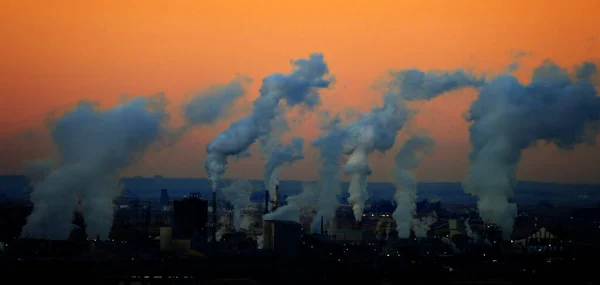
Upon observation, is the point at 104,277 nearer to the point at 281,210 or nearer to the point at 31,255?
the point at 31,255

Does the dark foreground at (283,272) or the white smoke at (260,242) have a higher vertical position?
the white smoke at (260,242)

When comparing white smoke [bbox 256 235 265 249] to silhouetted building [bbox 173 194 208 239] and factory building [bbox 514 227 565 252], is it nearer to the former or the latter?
silhouetted building [bbox 173 194 208 239]

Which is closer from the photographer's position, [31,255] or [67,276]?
[67,276]

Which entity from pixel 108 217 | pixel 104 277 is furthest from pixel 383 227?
pixel 104 277

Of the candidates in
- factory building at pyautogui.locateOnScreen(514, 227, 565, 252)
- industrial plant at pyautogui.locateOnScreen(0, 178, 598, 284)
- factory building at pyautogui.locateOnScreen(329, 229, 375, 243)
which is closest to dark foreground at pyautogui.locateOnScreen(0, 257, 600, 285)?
industrial plant at pyautogui.locateOnScreen(0, 178, 598, 284)

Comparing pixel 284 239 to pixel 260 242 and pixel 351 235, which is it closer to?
pixel 260 242

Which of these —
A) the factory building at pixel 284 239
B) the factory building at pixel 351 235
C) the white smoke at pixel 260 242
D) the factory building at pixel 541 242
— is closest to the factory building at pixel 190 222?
the white smoke at pixel 260 242

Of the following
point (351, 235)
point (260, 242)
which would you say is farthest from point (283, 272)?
point (351, 235)

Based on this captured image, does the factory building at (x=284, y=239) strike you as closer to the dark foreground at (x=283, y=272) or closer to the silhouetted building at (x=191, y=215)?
the dark foreground at (x=283, y=272)
